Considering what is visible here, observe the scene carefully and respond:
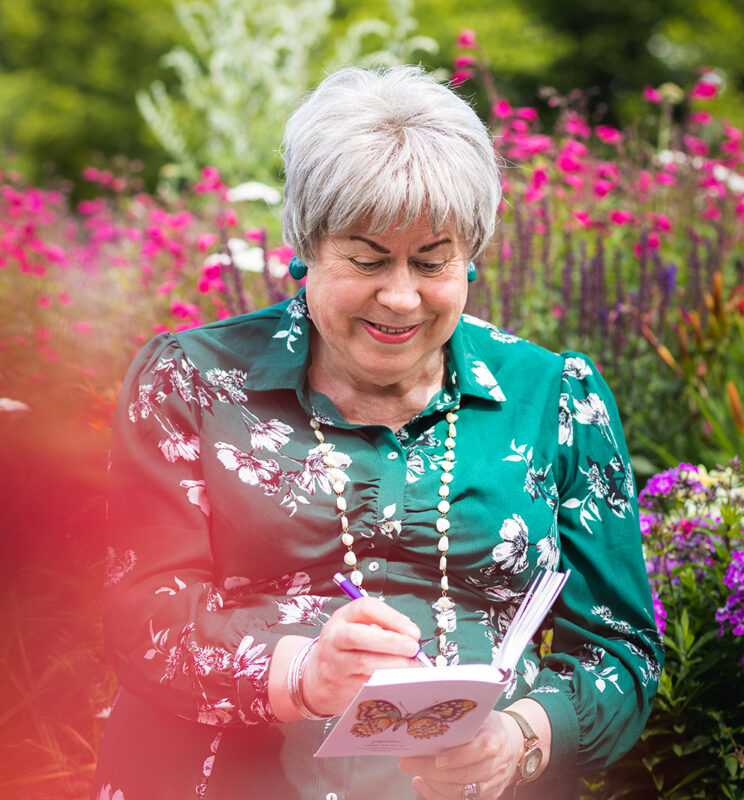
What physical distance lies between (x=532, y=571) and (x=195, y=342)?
802 millimetres

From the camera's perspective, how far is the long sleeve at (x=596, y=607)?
5.49 ft

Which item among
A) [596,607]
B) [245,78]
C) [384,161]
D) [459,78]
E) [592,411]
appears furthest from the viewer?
[245,78]

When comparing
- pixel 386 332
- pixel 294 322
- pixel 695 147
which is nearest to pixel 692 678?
pixel 386 332

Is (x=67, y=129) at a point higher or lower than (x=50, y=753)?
lower

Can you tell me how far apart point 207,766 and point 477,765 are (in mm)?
485

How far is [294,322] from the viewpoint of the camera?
192cm

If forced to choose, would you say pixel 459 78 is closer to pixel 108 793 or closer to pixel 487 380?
pixel 487 380

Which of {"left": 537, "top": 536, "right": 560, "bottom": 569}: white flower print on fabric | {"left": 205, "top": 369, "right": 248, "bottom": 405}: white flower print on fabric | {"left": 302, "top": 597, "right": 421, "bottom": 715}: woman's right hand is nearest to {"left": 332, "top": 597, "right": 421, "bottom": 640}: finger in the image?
{"left": 302, "top": 597, "right": 421, "bottom": 715}: woman's right hand

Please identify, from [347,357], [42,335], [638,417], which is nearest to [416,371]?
[347,357]

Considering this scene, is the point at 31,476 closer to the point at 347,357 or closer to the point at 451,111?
the point at 347,357

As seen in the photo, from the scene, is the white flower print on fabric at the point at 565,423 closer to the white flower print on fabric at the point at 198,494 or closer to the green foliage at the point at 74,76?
the white flower print on fabric at the point at 198,494

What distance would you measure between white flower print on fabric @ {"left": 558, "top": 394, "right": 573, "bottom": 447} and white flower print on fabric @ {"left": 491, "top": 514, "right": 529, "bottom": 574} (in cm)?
22

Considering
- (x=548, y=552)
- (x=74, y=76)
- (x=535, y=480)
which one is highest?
(x=535, y=480)

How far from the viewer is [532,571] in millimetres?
1742
